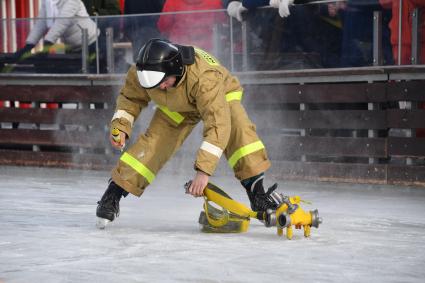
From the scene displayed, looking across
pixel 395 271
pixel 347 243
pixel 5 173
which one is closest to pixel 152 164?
pixel 347 243

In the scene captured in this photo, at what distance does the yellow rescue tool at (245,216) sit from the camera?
725cm

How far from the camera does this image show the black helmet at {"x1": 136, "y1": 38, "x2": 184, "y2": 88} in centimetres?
714

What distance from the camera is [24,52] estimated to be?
13188 mm

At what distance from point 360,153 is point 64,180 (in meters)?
3.26

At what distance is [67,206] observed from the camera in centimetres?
944

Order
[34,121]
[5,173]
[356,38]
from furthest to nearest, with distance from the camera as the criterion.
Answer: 1. [34,121]
2. [5,173]
3. [356,38]

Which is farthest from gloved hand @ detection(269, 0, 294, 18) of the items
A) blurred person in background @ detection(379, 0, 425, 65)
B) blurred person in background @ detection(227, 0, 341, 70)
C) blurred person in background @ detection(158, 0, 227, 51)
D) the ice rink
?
the ice rink

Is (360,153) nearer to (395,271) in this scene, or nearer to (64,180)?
(64,180)

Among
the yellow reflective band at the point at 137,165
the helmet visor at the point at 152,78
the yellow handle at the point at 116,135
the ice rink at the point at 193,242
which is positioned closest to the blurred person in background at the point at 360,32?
the ice rink at the point at 193,242

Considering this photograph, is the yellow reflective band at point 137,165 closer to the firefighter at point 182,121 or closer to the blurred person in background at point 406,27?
the firefighter at point 182,121

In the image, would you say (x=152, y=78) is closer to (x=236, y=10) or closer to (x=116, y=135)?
(x=116, y=135)

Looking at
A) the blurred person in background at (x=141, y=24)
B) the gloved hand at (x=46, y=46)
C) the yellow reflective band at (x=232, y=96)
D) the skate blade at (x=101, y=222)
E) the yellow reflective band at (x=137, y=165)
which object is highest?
the blurred person in background at (x=141, y=24)

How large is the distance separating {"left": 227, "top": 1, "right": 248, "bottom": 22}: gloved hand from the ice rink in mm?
2097

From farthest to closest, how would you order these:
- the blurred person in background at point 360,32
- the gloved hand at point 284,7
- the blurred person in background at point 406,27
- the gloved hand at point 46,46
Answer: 1. the gloved hand at point 46,46
2. the gloved hand at point 284,7
3. the blurred person in background at point 360,32
4. the blurred person in background at point 406,27
